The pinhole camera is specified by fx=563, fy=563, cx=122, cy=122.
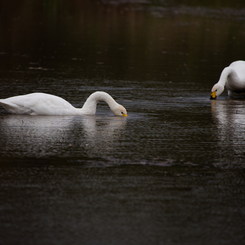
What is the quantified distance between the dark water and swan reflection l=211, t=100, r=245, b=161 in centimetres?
2

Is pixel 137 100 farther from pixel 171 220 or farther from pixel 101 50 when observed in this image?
pixel 101 50

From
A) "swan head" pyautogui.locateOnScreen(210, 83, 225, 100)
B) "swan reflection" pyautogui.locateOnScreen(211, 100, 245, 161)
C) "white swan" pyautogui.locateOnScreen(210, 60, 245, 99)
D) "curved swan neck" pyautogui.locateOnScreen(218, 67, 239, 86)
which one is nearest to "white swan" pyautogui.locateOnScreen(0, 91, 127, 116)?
"swan reflection" pyautogui.locateOnScreen(211, 100, 245, 161)

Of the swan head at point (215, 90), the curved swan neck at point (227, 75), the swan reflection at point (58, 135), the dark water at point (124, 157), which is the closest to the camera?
the dark water at point (124, 157)

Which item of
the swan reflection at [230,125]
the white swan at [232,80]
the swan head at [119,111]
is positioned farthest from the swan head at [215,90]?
the swan head at [119,111]

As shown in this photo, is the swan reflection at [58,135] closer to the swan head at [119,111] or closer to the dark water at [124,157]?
the dark water at [124,157]

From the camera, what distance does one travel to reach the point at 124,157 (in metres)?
6.91

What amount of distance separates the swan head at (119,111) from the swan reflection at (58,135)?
142 millimetres

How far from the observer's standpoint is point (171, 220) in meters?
4.85

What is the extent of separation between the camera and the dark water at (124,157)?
4.70 meters

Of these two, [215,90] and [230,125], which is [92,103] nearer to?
[230,125]

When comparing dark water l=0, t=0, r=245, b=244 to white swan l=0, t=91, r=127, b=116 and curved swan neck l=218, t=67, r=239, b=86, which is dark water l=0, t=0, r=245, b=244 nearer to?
white swan l=0, t=91, r=127, b=116

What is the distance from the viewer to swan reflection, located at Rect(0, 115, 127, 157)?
281 inches

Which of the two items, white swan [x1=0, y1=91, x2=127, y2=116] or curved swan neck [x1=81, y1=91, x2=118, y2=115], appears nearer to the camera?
white swan [x1=0, y1=91, x2=127, y2=116]

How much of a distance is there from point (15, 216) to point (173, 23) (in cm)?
2978
